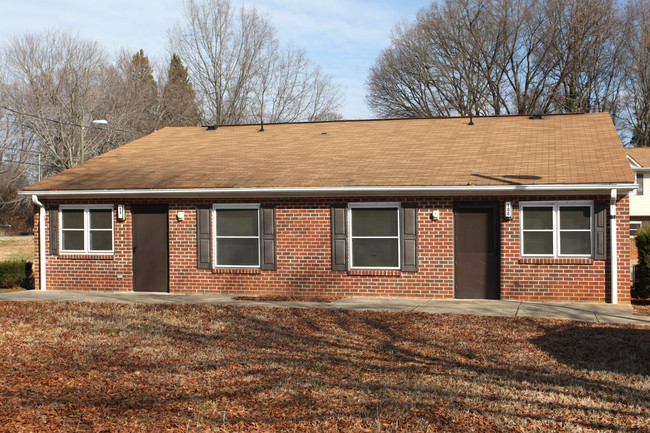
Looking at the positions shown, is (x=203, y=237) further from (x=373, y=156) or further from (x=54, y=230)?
(x=373, y=156)

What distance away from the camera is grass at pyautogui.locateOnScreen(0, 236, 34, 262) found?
2900cm

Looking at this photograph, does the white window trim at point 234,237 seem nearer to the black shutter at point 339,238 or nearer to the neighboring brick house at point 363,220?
the neighboring brick house at point 363,220

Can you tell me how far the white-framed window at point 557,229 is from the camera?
45.1 ft

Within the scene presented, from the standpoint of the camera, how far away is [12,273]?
1820 centimetres

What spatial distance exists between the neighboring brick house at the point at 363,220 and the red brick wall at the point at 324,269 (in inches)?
1.1

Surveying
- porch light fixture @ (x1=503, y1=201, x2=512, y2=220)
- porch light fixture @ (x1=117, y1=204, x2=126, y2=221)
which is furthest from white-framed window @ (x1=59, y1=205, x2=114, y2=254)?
porch light fixture @ (x1=503, y1=201, x2=512, y2=220)

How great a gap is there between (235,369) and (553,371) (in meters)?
3.70

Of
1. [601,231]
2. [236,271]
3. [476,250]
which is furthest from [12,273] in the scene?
[601,231]

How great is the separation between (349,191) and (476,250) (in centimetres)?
307

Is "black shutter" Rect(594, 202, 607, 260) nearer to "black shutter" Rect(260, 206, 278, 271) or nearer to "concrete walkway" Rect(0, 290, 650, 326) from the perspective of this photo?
"concrete walkway" Rect(0, 290, 650, 326)

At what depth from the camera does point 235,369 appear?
772cm

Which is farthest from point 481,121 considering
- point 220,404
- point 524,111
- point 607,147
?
point 524,111

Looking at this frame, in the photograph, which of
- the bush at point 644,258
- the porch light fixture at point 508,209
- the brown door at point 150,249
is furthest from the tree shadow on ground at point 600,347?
the brown door at point 150,249

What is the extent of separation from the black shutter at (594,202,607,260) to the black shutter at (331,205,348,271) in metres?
5.28
